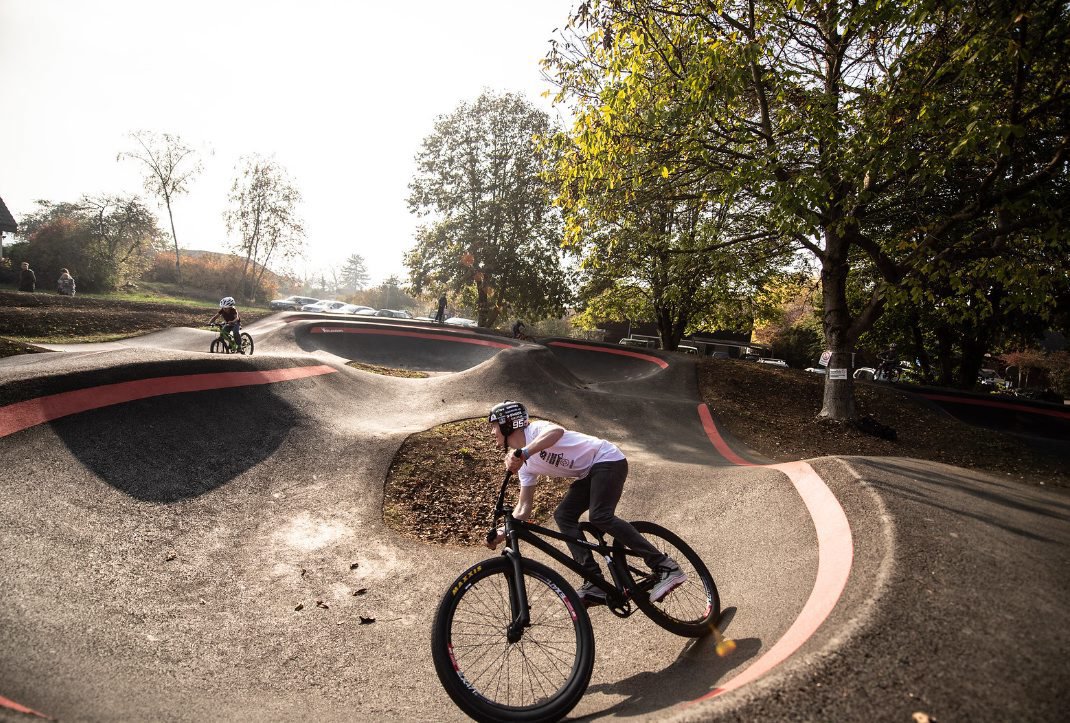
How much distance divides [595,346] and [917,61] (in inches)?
515

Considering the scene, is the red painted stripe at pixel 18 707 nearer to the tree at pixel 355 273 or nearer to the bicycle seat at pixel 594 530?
the bicycle seat at pixel 594 530

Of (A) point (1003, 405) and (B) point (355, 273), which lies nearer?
(A) point (1003, 405)

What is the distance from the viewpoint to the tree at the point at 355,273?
17312 centimetres

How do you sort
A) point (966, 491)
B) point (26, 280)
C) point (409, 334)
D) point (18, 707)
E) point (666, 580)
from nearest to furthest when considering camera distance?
point (18, 707)
point (666, 580)
point (966, 491)
point (409, 334)
point (26, 280)

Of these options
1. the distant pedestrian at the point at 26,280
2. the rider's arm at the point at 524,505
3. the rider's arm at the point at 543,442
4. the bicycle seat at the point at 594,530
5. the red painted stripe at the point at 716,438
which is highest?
the distant pedestrian at the point at 26,280

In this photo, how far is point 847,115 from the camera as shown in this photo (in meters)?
8.98

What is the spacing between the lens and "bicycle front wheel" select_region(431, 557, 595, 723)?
9.13ft

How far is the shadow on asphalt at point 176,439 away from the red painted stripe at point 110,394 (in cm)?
10

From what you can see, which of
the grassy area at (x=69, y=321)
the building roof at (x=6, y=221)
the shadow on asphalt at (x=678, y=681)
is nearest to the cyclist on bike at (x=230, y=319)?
the grassy area at (x=69, y=321)

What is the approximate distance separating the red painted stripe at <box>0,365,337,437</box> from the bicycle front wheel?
5131 millimetres

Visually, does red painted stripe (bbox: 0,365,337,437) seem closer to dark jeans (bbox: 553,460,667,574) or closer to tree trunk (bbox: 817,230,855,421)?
dark jeans (bbox: 553,460,667,574)

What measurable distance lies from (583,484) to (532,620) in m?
1.03

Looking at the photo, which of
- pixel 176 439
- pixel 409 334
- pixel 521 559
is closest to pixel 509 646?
pixel 521 559

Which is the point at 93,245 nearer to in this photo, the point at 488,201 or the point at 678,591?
the point at 488,201
